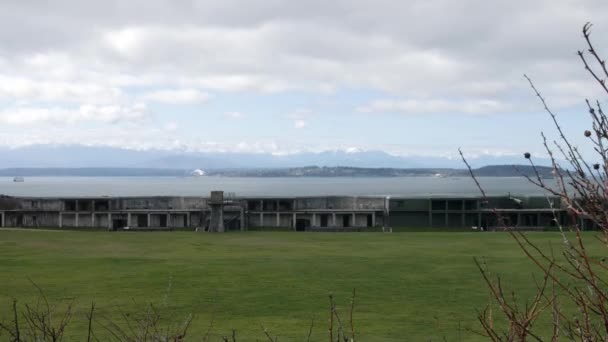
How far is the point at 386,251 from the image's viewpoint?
1229 inches

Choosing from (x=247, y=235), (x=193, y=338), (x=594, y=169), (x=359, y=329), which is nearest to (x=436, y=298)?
(x=359, y=329)

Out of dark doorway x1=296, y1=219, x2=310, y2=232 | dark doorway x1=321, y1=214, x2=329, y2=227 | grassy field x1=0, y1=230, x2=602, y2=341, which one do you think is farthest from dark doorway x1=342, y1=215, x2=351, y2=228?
grassy field x1=0, y1=230, x2=602, y2=341

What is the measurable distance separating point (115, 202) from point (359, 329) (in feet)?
131

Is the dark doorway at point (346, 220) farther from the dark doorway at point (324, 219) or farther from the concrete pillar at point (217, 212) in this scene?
the concrete pillar at point (217, 212)

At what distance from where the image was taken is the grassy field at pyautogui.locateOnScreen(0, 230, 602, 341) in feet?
51.7

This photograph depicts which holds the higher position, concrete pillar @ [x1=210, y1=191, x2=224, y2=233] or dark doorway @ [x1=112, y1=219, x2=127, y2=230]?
concrete pillar @ [x1=210, y1=191, x2=224, y2=233]

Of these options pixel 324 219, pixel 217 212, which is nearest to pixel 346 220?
pixel 324 219

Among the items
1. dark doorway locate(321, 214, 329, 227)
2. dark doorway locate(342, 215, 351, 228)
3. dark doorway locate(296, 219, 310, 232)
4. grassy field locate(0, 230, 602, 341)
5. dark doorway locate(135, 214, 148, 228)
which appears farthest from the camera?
dark doorway locate(135, 214, 148, 228)

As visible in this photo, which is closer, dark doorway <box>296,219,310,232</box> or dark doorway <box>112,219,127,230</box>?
dark doorway <box>296,219,310,232</box>

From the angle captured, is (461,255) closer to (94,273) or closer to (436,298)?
(436,298)

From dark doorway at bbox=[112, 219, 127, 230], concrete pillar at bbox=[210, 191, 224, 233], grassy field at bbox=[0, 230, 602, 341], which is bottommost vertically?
grassy field at bbox=[0, 230, 602, 341]

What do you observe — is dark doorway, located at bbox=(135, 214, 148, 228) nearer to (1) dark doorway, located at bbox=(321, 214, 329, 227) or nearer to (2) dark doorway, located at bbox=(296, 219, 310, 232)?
(2) dark doorway, located at bbox=(296, 219, 310, 232)

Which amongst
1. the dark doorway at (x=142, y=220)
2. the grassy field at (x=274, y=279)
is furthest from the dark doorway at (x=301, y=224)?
the dark doorway at (x=142, y=220)

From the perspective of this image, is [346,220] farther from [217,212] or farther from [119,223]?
[119,223]
